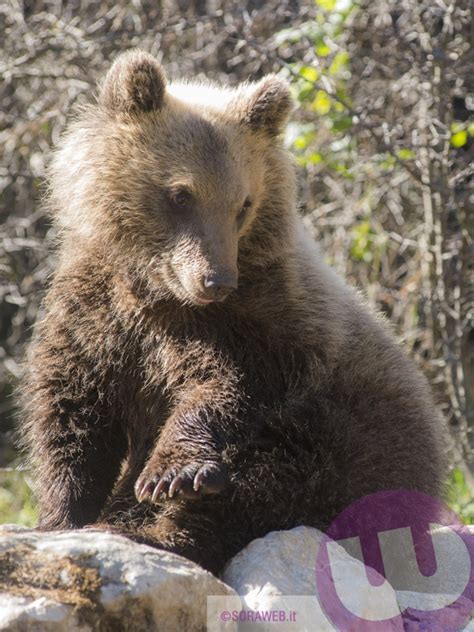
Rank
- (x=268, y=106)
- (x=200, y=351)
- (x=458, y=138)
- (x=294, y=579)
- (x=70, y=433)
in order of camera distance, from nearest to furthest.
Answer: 1. (x=294, y=579)
2. (x=200, y=351)
3. (x=70, y=433)
4. (x=268, y=106)
5. (x=458, y=138)

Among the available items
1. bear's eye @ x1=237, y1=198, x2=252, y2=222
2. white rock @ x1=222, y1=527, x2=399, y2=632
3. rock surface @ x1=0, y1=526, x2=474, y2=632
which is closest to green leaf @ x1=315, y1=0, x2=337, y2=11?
bear's eye @ x1=237, y1=198, x2=252, y2=222

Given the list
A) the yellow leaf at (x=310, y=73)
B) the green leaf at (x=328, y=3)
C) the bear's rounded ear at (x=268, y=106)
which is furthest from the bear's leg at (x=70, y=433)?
the green leaf at (x=328, y=3)

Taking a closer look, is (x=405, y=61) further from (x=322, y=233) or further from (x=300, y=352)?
(x=300, y=352)

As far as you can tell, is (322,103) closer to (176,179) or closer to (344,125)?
(344,125)

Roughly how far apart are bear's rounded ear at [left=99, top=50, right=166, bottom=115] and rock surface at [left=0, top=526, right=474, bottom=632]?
2.05 m

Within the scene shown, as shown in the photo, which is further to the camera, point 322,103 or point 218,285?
point 322,103

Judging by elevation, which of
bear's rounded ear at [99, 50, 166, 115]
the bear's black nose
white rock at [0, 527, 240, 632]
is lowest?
white rock at [0, 527, 240, 632]

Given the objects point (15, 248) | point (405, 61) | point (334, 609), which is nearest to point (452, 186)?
point (405, 61)

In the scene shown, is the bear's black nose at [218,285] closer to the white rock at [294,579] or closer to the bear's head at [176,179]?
the bear's head at [176,179]

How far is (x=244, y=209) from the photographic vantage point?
461 cm

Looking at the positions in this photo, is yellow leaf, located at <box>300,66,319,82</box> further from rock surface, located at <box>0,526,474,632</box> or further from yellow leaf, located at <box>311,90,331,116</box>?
rock surface, located at <box>0,526,474,632</box>

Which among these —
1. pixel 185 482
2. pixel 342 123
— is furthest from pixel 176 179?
pixel 342 123

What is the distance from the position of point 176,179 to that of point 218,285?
2.07ft

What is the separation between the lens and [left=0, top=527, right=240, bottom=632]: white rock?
9.82 ft
